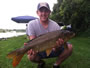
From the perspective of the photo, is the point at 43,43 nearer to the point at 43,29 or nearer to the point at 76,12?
the point at 43,29

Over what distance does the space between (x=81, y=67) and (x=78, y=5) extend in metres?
8.61

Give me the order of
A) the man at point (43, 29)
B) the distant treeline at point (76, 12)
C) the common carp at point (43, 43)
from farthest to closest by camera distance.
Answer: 1. the distant treeline at point (76, 12)
2. the man at point (43, 29)
3. the common carp at point (43, 43)

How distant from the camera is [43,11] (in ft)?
8.88

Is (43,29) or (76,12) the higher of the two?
(76,12)

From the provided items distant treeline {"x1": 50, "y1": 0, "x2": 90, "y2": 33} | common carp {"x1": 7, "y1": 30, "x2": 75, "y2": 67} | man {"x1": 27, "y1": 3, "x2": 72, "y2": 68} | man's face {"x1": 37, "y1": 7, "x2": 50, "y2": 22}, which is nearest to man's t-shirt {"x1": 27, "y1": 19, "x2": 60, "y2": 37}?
man {"x1": 27, "y1": 3, "x2": 72, "y2": 68}

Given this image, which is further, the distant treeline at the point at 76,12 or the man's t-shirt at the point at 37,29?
the distant treeline at the point at 76,12

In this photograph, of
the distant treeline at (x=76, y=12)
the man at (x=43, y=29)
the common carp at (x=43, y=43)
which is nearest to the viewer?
the common carp at (x=43, y=43)

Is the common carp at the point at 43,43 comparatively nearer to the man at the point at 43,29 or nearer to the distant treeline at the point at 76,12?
the man at the point at 43,29

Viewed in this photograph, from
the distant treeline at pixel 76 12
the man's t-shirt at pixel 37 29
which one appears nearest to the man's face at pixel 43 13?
the man's t-shirt at pixel 37 29

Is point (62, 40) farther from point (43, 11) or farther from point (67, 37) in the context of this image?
point (43, 11)

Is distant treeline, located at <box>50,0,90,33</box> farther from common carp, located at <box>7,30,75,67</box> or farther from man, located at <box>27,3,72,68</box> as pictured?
common carp, located at <box>7,30,75,67</box>

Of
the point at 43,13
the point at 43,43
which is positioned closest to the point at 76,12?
the point at 43,13

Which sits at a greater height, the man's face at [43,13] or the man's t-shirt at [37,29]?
the man's face at [43,13]

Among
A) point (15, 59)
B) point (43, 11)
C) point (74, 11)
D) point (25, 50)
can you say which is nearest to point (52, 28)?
point (43, 11)
